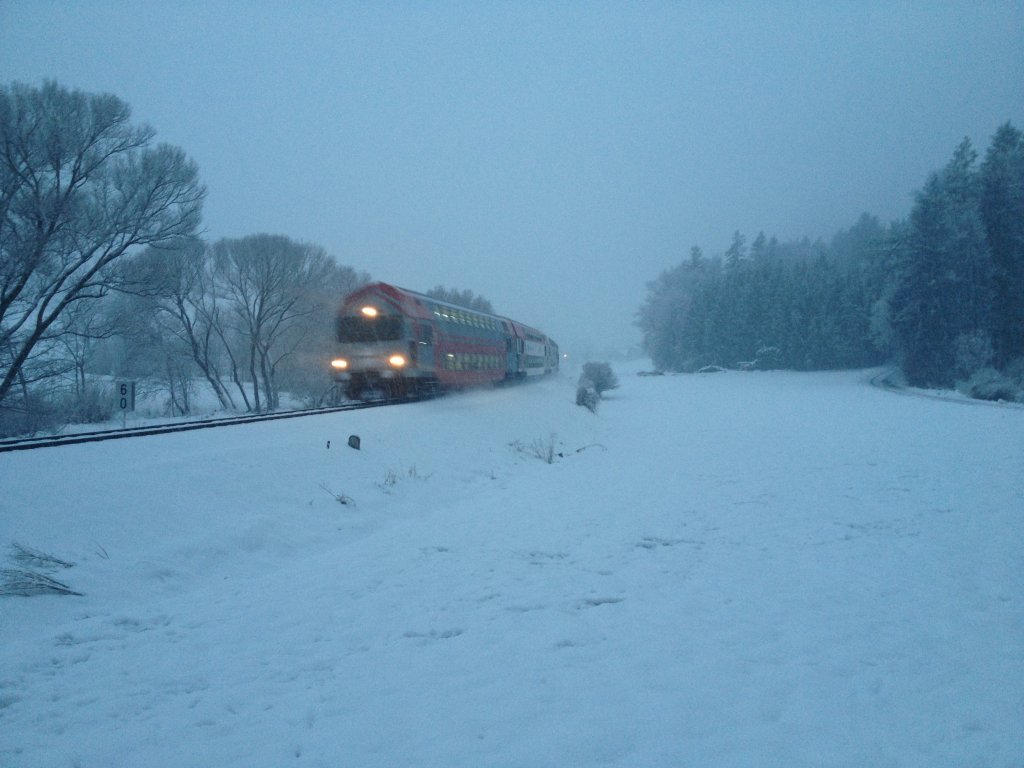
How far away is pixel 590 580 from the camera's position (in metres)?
6.54

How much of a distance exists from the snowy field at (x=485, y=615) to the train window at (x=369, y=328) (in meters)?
5.84

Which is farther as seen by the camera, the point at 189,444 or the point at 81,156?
the point at 81,156

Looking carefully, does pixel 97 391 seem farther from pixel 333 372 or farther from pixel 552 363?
pixel 552 363

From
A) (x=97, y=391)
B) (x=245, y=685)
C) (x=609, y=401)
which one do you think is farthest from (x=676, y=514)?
(x=609, y=401)

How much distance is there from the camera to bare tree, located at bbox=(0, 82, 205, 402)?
15227 mm

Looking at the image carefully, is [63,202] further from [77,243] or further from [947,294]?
[947,294]

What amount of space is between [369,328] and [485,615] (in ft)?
44.3

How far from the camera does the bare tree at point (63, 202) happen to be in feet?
50.0

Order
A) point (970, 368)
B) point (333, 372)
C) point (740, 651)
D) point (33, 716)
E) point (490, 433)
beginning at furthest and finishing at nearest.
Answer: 1. point (970, 368)
2. point (333, 372)
3. point (490, 433)
4. point (740, 651)
5. point (33, 716)

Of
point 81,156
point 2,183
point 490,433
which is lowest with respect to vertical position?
point 490,433

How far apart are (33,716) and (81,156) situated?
787 inches

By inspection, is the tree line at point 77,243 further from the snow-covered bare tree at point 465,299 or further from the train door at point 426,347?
the snow-covered bare tree at point 465,299

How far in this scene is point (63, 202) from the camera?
16047 millimetres

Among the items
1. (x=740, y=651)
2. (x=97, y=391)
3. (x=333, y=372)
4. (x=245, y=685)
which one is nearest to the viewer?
(x=245, y=685)
